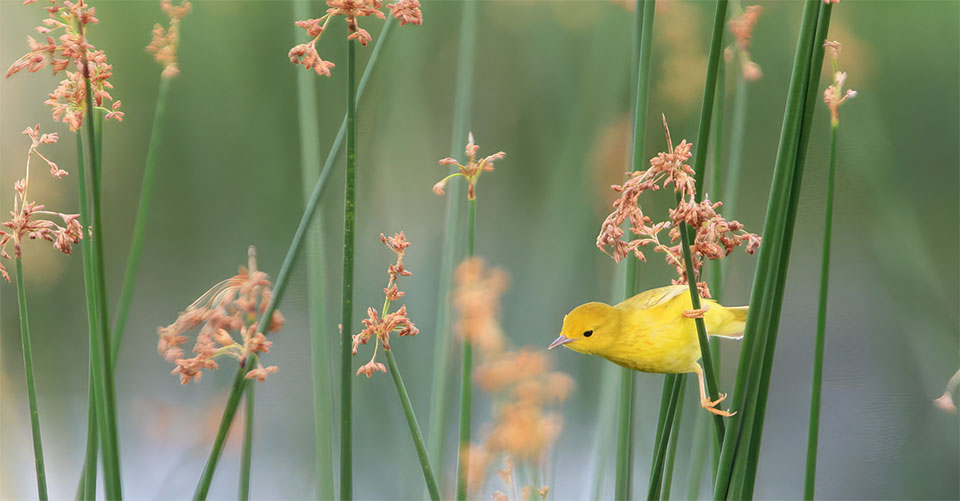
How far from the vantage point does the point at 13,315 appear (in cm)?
71

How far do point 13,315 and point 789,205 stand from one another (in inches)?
30.6

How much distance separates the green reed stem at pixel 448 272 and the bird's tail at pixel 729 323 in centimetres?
30

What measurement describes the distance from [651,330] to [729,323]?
5 centimetres

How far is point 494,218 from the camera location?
77 centimetres

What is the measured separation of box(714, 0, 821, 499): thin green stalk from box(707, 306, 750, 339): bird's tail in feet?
0.20

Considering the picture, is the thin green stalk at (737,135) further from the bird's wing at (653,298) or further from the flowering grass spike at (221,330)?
the flowering grass spike at (221,330)

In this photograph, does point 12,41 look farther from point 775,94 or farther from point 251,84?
point 775,94

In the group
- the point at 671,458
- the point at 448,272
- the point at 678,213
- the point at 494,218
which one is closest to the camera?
the point at 678,213

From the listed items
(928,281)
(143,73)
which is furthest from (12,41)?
(928,281)

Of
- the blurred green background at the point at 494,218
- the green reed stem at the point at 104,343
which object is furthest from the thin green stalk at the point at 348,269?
the blurred green background at the point at 494,218

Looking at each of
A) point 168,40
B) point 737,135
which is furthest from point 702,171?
point 168,40

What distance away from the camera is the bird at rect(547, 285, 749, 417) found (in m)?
0.34

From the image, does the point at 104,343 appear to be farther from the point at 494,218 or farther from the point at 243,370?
the point at 494,218

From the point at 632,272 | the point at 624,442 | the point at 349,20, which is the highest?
the point at 349,20
